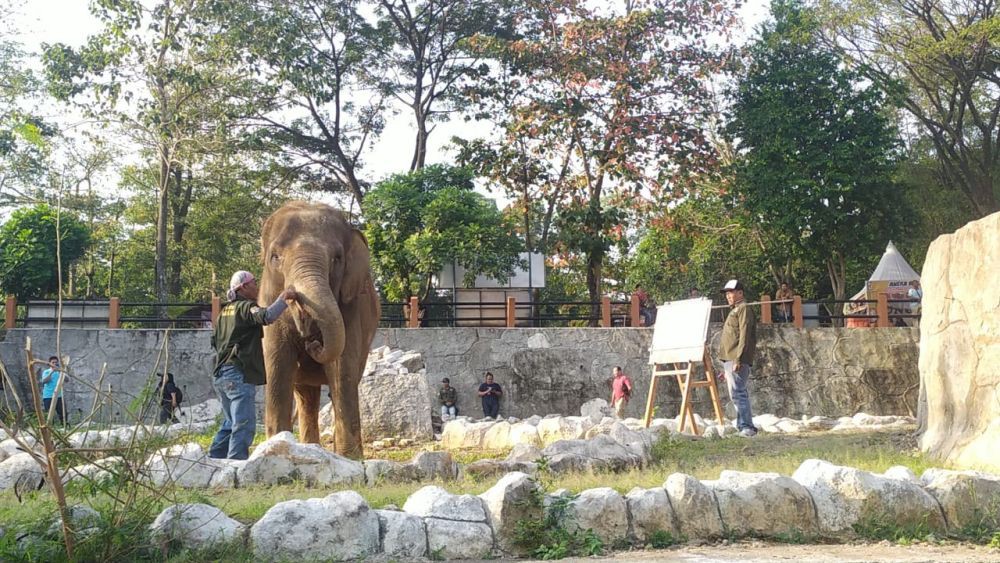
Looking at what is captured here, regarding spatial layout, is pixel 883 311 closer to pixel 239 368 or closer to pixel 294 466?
pixel 239 368

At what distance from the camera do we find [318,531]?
16.2 feet

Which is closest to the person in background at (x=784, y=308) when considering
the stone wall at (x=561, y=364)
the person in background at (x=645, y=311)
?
the stone wall at (x=561, y=364)

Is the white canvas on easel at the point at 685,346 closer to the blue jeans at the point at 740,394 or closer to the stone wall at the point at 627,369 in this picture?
the blue jeans at the point at 740,394

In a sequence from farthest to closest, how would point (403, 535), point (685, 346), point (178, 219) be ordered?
point (178, 219)
point (685, 346)
point (403, 535)

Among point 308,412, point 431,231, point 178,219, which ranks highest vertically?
point 178,219

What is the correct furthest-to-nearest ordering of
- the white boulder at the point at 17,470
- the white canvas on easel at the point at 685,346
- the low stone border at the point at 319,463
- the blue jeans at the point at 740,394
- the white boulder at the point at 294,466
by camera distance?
the white canvas on easel at the point at 685,346 → the blue jeans at the point at 740,394 → the white boulder at the point at 294,466 → the white boulder at the point at 17,470 → the low stone border at the point at 319,463

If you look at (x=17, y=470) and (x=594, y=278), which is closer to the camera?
(x=17, y=470)

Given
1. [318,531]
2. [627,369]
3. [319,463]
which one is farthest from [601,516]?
[627,369]

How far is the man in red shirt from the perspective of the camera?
1795 cm

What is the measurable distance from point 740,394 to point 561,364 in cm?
784

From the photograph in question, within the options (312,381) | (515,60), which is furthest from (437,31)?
(312,381)

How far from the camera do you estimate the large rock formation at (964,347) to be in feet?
27.3

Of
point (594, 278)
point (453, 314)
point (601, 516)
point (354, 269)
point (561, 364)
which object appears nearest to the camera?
point (601, 516)

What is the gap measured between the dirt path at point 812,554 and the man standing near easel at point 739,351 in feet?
21.2
